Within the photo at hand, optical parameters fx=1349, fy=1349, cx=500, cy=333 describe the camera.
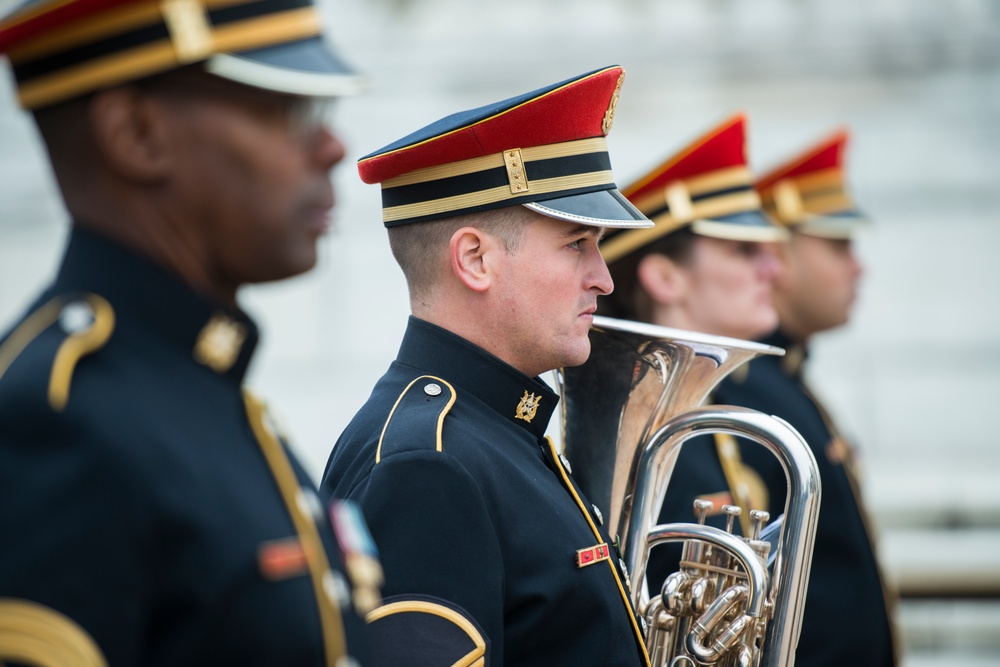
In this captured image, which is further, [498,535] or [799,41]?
[799,41]

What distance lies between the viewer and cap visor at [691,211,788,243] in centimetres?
397

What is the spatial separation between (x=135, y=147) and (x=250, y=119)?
5.0 inches

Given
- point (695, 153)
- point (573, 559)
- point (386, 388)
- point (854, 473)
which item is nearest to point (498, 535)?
point (573, 559)

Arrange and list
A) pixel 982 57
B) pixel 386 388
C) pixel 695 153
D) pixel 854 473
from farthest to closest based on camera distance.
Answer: pixel 982 57, pixel 854 473, pixel 695 153, pixel 386 388

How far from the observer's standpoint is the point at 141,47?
4.69 ft

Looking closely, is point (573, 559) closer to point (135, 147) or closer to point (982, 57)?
point (135, 147)

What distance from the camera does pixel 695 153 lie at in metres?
4.08

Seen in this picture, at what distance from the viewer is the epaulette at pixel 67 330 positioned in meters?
1.40

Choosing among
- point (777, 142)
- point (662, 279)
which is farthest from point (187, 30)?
point (777, 142)

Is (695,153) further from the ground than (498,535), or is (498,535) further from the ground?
(695,153)

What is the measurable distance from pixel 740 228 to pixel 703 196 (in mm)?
147

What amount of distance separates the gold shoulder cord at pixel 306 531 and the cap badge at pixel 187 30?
407mm

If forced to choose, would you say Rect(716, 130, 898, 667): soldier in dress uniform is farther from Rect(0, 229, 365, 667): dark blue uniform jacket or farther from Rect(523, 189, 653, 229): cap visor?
Rect(0, 229, 365, 667): dark blue uniform jacket

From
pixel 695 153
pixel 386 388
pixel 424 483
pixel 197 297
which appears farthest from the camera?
pixel 695 153
